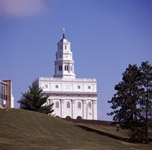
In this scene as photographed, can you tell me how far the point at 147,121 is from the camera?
5081cm

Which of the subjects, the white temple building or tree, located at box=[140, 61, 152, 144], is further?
the white temple building

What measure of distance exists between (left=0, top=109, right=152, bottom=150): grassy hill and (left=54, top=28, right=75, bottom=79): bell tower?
309 feet

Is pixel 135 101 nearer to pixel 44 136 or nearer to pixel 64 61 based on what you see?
A: pixel 44 136

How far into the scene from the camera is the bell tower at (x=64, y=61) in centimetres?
14875

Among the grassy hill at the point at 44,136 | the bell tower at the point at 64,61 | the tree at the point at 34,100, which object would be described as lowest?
the grassy hill at the point at 44,136

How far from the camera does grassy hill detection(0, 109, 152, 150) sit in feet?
124

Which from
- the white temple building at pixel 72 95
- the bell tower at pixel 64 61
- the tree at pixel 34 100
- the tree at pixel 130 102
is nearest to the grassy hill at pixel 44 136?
the tree at pixel 130 102

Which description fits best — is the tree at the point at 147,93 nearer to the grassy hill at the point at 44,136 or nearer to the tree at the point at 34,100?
the grassy hill at the point at 44,136

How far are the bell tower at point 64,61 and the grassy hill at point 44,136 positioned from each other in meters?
94.2

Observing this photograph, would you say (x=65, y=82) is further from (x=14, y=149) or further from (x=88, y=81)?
(x=14, y=149)

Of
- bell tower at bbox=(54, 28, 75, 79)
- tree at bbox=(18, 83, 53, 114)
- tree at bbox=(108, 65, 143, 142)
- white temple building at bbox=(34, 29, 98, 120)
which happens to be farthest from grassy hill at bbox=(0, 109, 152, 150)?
bell tower at bbox=(54, 28, 75, 79)

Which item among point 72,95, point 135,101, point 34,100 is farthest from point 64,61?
point 135,101

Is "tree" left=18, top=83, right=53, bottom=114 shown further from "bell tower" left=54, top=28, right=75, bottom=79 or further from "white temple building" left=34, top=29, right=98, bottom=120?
"bell tower" left=54, top=28, right=75, bottom=79

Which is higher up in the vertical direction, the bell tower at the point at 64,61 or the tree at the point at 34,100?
the bell tower at the point at 64,61
